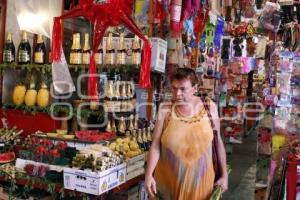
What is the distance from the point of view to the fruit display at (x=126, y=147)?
2929 mm

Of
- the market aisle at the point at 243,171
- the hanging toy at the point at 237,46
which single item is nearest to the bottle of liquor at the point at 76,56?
the hanging toy at the point at 237,46

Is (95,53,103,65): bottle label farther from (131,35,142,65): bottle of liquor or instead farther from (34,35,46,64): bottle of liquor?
(34,35,46,64): bottle of liquor

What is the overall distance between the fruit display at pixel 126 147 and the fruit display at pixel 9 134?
117cm

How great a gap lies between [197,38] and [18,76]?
2.14 metres

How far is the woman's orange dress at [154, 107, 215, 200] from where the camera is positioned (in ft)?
7.42

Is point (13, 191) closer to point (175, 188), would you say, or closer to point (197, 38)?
point (175, 188)

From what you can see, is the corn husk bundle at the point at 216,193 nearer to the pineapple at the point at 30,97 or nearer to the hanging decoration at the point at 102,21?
the hanging decoration at the point at 102,21

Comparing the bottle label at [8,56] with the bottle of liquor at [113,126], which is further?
the bottle label at [8,56]

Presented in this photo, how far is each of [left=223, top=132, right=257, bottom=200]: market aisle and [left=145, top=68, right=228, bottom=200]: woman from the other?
7.96 feet

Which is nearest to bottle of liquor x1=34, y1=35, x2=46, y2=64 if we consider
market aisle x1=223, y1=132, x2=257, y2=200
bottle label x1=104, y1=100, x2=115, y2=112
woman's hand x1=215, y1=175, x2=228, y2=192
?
bottle label x1=104, y1=100, x2=115, y2=112

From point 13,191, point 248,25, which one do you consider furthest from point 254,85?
point 13,191

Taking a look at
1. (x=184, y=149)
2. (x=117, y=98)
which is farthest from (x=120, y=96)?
(x=184, y=149)

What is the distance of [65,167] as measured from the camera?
2693 millimetres

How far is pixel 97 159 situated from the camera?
2547 mm
